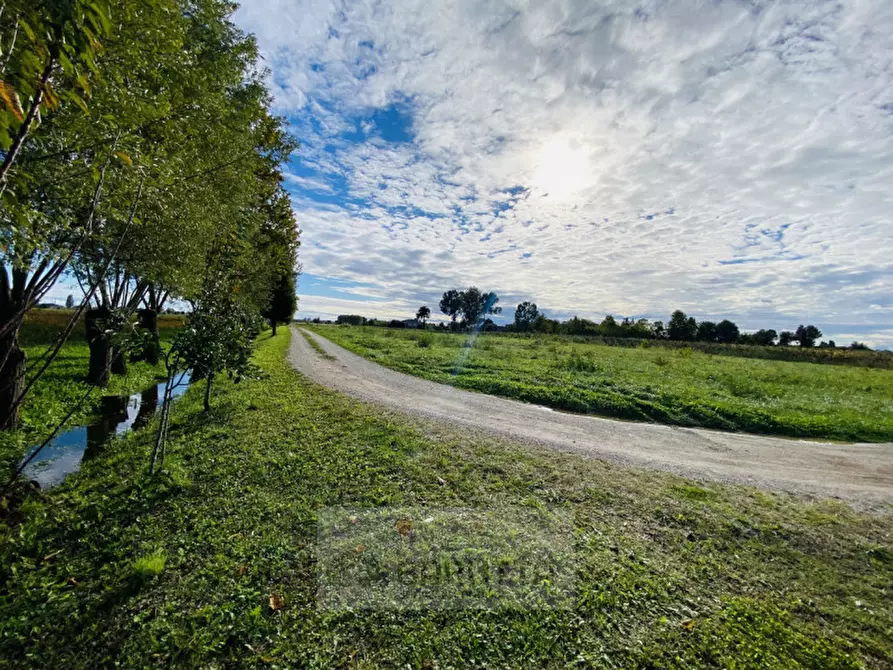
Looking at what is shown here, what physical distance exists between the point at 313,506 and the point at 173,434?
5.20 meters

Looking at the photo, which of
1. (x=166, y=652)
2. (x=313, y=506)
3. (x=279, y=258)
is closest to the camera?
(x=166, y=652)

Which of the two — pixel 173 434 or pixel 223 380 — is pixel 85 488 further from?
pixel 223 380

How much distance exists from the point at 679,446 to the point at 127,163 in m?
11.3

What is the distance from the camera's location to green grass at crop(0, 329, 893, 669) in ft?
11.0

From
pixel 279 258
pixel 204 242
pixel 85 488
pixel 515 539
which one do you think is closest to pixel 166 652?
pixel 515 539

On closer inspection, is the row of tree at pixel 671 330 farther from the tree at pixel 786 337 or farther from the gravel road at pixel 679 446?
the gravel road at pixel 679 446

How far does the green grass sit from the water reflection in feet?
2.24

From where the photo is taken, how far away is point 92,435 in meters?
9.17

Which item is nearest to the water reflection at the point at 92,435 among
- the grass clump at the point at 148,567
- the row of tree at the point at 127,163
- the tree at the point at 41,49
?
the row of tree at the point at 127,163

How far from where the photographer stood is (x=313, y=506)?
5.58 metres

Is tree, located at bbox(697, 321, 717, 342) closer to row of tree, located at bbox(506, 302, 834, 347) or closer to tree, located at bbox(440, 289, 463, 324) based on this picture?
row of tree, located at bbox(506, 302, 834, 347)

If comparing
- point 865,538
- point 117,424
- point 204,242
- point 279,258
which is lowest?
point 117,424

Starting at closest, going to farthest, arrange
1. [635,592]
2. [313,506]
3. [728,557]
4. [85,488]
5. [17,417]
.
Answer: [635,592] → [728,557] → [313,506] → [85,488] → [17,417]

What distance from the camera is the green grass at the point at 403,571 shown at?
3340 mm
